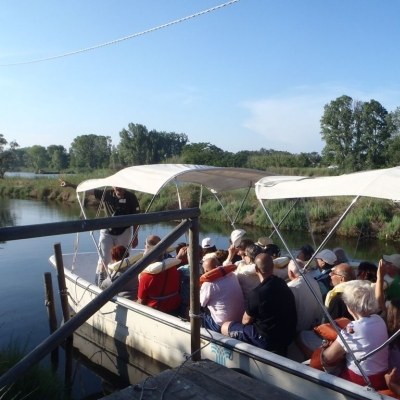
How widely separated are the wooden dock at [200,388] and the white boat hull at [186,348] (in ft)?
1.70

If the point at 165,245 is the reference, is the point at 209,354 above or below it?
below

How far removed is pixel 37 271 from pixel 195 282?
8887mm

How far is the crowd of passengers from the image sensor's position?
3.53 meters

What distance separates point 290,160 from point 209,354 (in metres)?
39.1

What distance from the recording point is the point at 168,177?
6.14 meters

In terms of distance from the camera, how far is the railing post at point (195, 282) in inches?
137

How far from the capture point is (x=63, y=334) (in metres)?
2.69

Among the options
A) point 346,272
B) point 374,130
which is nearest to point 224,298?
point 346,272

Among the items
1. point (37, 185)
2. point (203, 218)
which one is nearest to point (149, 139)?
point (37, 185)

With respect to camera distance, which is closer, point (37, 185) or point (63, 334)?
point (63, 334)

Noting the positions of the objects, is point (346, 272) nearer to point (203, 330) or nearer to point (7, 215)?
point (203, 330)

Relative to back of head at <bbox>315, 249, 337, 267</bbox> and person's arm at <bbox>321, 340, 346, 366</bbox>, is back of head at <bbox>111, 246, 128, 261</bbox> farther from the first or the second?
person's arm at <bbox>321, 340, 346, 366</bbox>

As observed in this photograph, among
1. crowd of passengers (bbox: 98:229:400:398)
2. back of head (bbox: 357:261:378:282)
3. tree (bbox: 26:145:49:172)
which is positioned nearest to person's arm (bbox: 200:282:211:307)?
crowd of passengers (bbox: 98:229:400:398)

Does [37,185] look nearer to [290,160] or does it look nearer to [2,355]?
[290,160]
